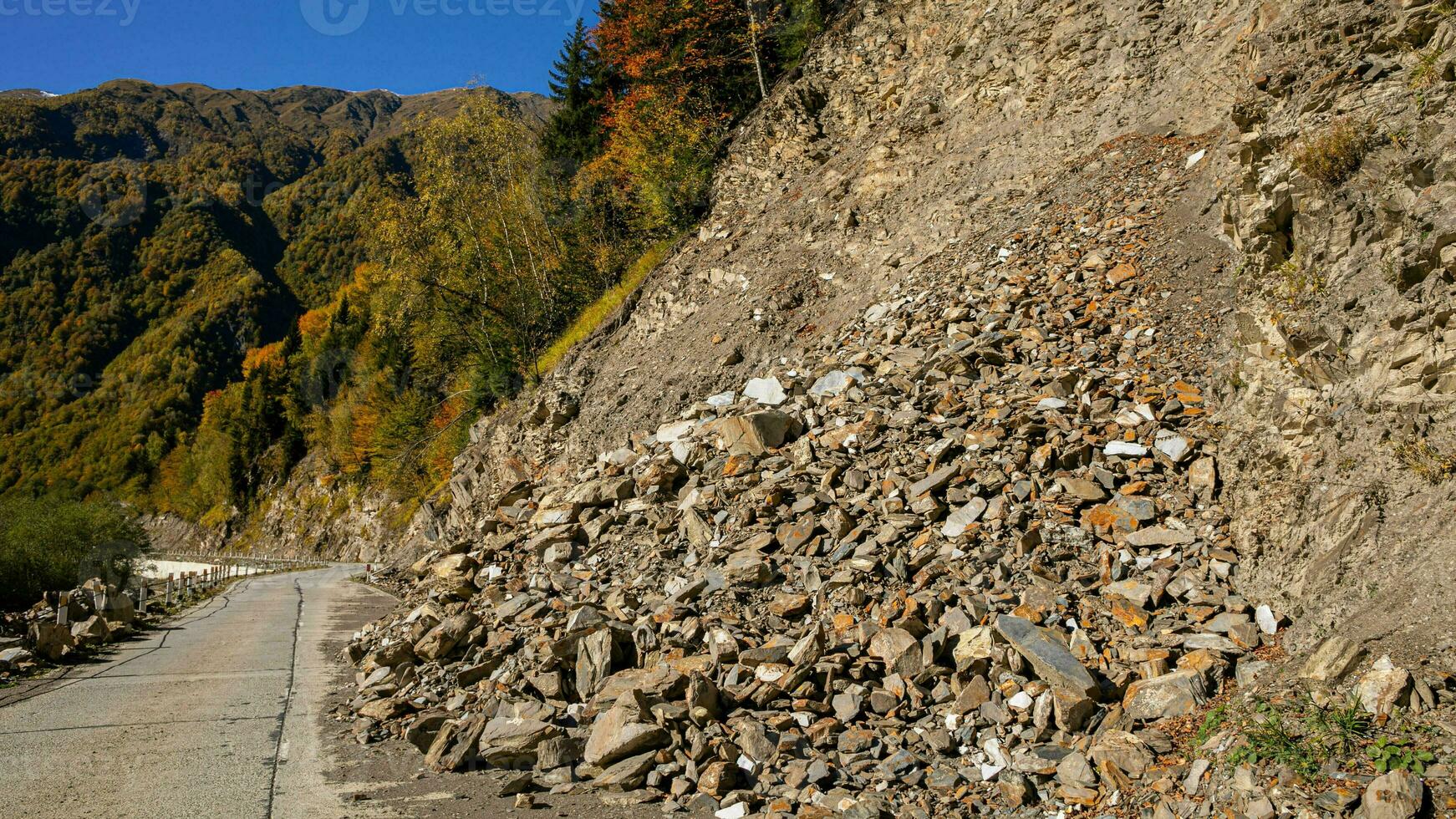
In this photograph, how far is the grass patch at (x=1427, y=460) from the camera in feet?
15.8

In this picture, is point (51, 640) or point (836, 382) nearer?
point (836, 382)

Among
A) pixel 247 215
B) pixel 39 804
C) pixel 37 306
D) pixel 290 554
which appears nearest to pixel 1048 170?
pixel 39 804

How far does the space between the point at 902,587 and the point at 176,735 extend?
7442mm

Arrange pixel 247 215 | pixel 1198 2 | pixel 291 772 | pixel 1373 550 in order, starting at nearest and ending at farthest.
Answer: pixel 1373 550, pixel 291 772, pixel 1198 2, pixel 247 215

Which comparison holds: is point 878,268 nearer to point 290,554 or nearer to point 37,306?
point 290,554

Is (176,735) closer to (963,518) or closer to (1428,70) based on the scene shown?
(963,518)

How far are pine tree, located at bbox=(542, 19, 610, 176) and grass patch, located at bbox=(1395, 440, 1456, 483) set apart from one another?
2832cm

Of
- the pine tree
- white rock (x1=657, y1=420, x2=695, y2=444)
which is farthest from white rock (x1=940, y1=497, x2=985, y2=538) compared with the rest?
the pine tree

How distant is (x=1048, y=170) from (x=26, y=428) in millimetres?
118900

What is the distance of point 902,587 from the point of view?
714 centimetres

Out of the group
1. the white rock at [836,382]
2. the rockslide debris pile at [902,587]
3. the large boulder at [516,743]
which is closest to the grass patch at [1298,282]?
the rockslide debris pile at [902,587]

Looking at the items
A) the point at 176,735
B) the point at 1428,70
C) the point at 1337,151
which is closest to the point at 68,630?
the point at 176,735

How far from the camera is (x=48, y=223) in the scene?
104 m

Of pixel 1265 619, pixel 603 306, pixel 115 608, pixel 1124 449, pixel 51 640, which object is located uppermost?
pixel 603 306
